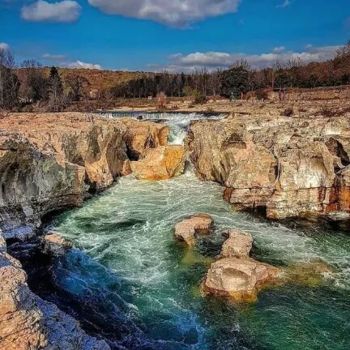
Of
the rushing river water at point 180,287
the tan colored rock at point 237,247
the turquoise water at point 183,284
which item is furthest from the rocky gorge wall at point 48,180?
the tan colored rock at point 237,247

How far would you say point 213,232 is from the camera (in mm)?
21156

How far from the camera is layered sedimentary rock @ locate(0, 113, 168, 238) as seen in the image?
20.5 m

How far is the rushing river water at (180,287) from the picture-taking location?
1314 cm

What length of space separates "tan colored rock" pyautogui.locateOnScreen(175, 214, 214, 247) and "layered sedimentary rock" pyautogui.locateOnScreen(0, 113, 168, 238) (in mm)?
7103

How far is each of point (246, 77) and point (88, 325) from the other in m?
70.3

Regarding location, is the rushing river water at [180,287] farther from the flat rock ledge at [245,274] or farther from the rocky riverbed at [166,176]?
the flat rock ledge at [245,274]

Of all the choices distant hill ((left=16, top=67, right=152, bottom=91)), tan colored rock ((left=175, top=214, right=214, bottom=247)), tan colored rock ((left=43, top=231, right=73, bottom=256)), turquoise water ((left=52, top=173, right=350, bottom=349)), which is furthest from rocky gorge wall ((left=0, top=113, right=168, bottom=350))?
distant hill ((left=16, top=67, right=152, bottom=91))

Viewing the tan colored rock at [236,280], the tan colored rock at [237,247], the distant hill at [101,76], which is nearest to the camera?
the tan colored rock at [236,280]

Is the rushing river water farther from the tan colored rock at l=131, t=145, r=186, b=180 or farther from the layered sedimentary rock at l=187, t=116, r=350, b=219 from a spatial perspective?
the tan colored rock at l=131, t=145, r=186, b=180

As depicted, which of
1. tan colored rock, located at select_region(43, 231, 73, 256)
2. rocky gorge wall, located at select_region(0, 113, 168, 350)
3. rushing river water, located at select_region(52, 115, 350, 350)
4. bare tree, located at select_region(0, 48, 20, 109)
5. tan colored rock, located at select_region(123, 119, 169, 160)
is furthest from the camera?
bare tree, located at select_region(0, 48, 20, 109)

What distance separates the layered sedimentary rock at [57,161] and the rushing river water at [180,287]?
1.51m

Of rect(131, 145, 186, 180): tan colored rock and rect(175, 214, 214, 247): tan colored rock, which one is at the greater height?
rect(131, 145, 186, 180): tan colored rock

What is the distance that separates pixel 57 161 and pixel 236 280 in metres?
13.3

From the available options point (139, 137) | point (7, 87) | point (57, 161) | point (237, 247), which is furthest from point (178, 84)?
point (237, 247)
